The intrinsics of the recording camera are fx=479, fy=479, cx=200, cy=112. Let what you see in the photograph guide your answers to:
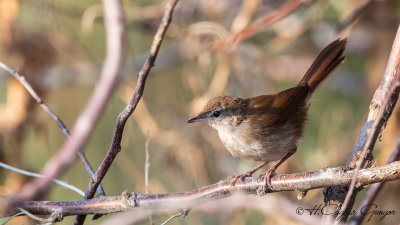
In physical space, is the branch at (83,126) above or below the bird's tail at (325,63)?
below

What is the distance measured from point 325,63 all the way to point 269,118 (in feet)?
1.63

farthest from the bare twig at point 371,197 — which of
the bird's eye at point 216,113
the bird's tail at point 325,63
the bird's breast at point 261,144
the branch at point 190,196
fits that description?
the bird's eye at point 216,113

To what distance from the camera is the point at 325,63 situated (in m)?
3.04

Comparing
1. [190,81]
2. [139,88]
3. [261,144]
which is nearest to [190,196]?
[139,88]

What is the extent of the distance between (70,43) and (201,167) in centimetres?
168

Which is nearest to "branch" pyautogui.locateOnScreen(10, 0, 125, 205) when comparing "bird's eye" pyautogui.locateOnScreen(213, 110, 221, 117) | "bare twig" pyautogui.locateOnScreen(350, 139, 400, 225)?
"bare twig" pyautogui.locateOnScreen(350, 139, 400, 225)

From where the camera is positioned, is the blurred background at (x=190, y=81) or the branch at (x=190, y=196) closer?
the branch at (x=190, y=196)

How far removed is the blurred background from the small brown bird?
253 mm

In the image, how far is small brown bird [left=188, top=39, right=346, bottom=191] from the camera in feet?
9.59

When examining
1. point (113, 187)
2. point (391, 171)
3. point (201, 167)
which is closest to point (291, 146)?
point (201, 167)

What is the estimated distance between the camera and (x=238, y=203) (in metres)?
1.34

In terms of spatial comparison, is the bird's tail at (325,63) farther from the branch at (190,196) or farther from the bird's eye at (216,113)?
the branch at (190,196)

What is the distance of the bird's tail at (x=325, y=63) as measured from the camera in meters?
2.93

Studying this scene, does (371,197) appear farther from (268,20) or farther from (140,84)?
(268,20)
